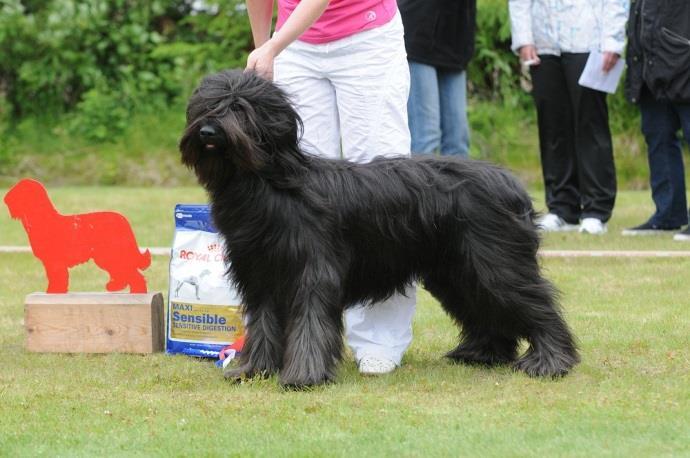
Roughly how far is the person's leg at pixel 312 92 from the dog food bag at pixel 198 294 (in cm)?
56

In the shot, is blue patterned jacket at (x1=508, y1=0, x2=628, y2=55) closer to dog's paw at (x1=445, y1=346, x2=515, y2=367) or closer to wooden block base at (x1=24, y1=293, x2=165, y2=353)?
dog's paw at (x1=445, y1=346, x2=515, y2=367)

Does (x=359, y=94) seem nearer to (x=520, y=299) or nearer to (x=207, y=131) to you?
(x=207, y=131)

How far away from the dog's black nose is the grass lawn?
881 mm

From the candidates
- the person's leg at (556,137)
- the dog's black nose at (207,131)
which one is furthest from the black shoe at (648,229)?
the dog's black nose at (207,131)

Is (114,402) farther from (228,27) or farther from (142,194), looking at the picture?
(228,27)

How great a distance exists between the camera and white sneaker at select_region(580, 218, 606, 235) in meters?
8.50

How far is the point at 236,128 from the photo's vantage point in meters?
4.15

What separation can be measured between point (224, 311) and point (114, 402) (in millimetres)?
993

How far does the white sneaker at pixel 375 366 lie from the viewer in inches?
186

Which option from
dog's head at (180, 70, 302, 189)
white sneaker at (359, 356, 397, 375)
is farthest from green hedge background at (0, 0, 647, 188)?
dog's head at (180, 70, 302, 189)

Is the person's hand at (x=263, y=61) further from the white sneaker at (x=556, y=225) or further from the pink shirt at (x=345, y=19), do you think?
the white sneaker at (x=556, y=225)

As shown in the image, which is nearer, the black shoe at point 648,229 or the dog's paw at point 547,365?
the dog's paw at point 547,365

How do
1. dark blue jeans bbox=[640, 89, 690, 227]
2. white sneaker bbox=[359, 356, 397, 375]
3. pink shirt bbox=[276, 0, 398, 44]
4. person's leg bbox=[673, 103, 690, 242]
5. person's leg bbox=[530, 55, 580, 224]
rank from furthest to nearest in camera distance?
person's leg bbox=[530, 55, 580, 224] < dark blue jeans bbox=[640, 89, 690, 227] < person's leg bbox=[673, 103, 690, 242] < pink shirt bbox=[276, 0, 398, 44] < white sneaker bbox=[359, 356, 397, 375]

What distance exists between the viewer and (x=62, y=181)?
1306 cm
